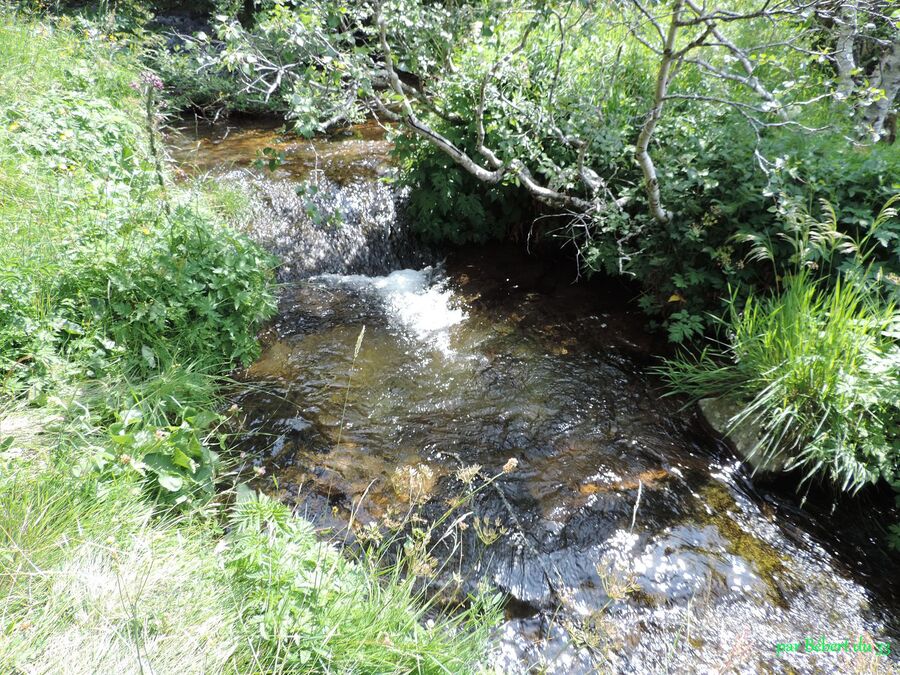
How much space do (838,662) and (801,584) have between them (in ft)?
1.36

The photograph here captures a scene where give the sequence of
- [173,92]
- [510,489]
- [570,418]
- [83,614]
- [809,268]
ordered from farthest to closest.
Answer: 1. [173,92]
2. [570,418]
3. [809,268]
4. [510,489]
5. [83,614]

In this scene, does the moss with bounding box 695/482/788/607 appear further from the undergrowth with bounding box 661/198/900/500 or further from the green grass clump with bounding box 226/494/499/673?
the green grass clump with bounding box 226/494/499/673

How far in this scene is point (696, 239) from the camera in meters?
4.07

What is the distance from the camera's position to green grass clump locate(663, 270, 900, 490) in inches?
119

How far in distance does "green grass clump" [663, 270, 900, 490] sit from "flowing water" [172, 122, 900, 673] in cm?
41

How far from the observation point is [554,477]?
340 centimetres

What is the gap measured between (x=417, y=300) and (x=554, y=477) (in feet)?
9.06

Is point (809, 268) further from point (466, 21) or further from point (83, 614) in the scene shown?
point (83, 614)

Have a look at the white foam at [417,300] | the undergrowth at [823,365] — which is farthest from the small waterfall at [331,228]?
the undergrowth at [823,365]

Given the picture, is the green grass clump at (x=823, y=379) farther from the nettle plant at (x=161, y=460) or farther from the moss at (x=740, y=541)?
the nettle plant at (x=161, y=460)

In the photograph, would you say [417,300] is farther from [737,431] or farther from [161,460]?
[161,460]

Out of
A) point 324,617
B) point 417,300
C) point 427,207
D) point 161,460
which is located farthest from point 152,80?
point 324,617

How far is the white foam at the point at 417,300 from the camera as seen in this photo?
500 cm

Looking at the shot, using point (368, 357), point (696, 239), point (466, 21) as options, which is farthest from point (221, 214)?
point (696, 239)
